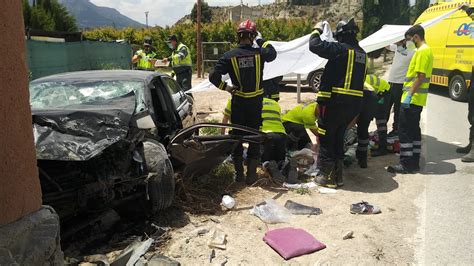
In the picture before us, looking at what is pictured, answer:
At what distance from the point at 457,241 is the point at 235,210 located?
2183 mm

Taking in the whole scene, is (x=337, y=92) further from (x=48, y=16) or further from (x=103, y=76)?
(x=48, y=16)

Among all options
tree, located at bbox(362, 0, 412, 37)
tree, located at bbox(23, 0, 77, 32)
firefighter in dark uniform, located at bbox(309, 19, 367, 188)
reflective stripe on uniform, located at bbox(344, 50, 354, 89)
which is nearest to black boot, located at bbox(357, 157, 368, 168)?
firefighter in dark uniform, located at bbox(309, 19, 367, 188)

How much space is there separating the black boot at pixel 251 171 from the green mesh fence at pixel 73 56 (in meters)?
9.86

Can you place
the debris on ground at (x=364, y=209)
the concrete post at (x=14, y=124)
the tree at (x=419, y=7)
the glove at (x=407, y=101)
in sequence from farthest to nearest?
the tree at (x=419, y=7) < the glove at (x=407, y=101) < the debris on ground at (x=364, y=209) < the concrete post at (x=14, y=124)

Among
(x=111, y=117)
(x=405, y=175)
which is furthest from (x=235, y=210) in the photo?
(x=405, y=175)

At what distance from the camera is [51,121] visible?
3.50 metres

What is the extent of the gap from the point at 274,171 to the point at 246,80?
4.20ft

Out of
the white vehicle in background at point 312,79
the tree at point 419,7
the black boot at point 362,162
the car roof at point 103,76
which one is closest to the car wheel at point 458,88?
the white vehicle in background at point 312,79

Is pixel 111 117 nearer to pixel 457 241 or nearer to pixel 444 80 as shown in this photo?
pixel 457 241


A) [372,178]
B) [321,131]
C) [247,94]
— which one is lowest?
[372,178]

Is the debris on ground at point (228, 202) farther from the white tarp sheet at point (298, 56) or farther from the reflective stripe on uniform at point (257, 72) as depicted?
the white tarp sheet at point (298, 56)

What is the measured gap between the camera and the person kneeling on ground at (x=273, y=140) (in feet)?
18.8

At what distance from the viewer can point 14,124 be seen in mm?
1979

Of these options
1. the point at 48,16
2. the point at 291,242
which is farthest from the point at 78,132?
the point at 48,16
